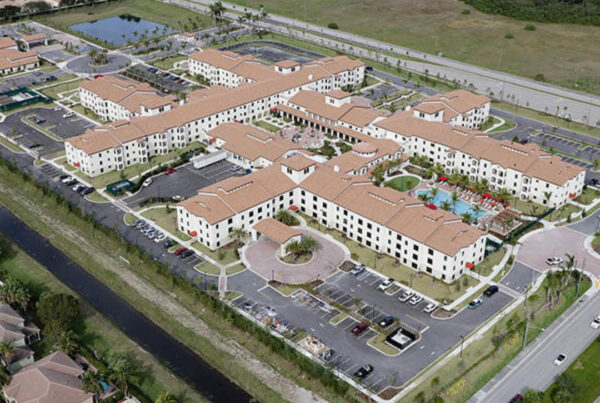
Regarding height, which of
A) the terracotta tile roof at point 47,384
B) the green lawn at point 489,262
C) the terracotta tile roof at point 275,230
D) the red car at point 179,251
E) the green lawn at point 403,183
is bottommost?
the green lawn at point 489,262

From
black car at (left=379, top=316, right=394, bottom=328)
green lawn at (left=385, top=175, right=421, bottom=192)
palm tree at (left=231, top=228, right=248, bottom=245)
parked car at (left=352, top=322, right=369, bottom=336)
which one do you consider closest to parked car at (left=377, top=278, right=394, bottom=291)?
black car at (left=379, top=316, right=394, bottom=328)

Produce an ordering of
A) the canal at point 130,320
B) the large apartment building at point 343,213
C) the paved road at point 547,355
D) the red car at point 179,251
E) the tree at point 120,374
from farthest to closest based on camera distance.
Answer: the red car at point 179,251, the large apartment building at point 343,213, the canal at point 130,320, the paved road at point 547,355, the tree at point 120,374

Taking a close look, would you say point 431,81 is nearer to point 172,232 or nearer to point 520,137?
point 520,137

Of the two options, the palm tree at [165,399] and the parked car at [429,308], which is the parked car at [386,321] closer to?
the parked car at [429,308]

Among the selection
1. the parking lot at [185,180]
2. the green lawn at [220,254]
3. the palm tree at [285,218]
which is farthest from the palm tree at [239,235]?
the parking lot at [185,180]

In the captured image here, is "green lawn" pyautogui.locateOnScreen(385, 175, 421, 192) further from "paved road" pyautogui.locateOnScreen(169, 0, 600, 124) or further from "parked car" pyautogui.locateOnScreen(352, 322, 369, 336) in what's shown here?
"paved road" pyautogui.locateOnScreen(169, 0, 600, 124)

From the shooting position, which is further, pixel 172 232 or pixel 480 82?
pixel 480 82

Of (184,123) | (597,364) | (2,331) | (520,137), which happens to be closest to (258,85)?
(184,123)
